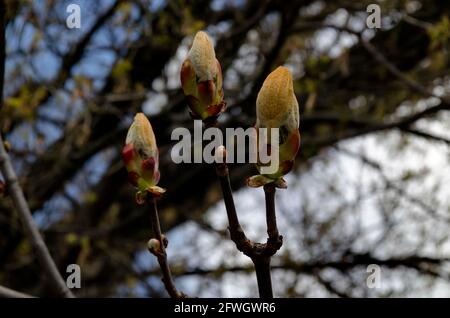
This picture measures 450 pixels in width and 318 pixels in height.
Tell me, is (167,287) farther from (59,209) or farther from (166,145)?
(59,209)

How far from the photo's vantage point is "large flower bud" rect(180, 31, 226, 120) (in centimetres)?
112

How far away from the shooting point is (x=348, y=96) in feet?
15.3

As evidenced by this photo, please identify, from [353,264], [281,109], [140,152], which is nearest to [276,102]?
[281,109]

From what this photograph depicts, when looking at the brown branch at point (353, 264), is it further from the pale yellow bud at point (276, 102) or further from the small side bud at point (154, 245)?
the pale yellow bud at point (276, 102)

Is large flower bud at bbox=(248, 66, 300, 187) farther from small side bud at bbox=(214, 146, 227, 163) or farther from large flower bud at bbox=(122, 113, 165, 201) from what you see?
large flower bud at bbox=(122, 113, 165, 201)

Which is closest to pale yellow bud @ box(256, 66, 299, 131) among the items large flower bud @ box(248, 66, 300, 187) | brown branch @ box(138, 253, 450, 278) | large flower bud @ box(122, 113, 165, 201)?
large flower bud @ box(248, 66, 300, 187)

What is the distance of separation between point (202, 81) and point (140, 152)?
0.18 m

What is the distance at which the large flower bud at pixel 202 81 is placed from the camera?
112cm

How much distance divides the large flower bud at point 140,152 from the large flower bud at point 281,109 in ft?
0.72

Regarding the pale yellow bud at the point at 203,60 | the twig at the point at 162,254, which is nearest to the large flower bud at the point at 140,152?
the twig at the point at 162,254

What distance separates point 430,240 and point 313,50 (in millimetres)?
1370

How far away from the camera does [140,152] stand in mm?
1221
